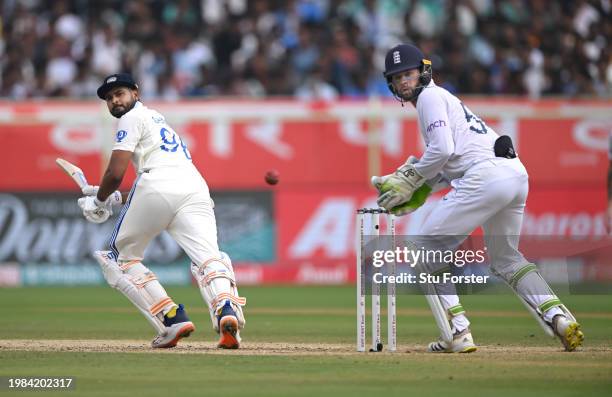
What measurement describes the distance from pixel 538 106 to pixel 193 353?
11126mm

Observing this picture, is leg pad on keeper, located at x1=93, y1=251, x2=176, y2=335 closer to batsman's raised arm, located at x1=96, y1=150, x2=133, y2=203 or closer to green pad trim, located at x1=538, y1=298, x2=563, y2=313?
batsman's raised arm, located at x1=96, y1=150, x2=133, y2=203

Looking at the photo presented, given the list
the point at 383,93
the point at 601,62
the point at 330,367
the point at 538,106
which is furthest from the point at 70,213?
the point at 330,367

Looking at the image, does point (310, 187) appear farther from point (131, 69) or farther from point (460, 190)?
point (460, 190)

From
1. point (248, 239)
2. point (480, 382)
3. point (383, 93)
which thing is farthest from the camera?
point (383, 93)

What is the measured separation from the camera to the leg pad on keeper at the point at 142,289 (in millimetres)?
9875

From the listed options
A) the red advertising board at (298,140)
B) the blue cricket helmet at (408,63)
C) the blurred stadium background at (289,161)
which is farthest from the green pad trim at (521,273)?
the red advertising board at (298,140)

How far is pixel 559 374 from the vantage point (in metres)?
8.09

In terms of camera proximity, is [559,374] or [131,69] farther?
[131,69]

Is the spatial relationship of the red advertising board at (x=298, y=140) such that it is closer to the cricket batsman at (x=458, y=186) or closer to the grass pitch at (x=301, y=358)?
the grass pitch at (x=301, y=358)

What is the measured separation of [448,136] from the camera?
9.20 meters

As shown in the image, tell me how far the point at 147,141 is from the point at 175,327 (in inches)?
59.0

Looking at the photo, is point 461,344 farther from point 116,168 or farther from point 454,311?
point 116,168

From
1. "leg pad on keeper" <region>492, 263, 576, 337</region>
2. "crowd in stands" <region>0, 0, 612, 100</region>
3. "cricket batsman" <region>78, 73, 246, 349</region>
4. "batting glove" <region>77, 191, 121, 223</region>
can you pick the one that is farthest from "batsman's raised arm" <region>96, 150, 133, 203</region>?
"crowd in stands" <region>0, 0, 612, 100</region>

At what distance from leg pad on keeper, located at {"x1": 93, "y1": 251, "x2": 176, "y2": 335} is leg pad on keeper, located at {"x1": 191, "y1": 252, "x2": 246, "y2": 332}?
0.38 meters
